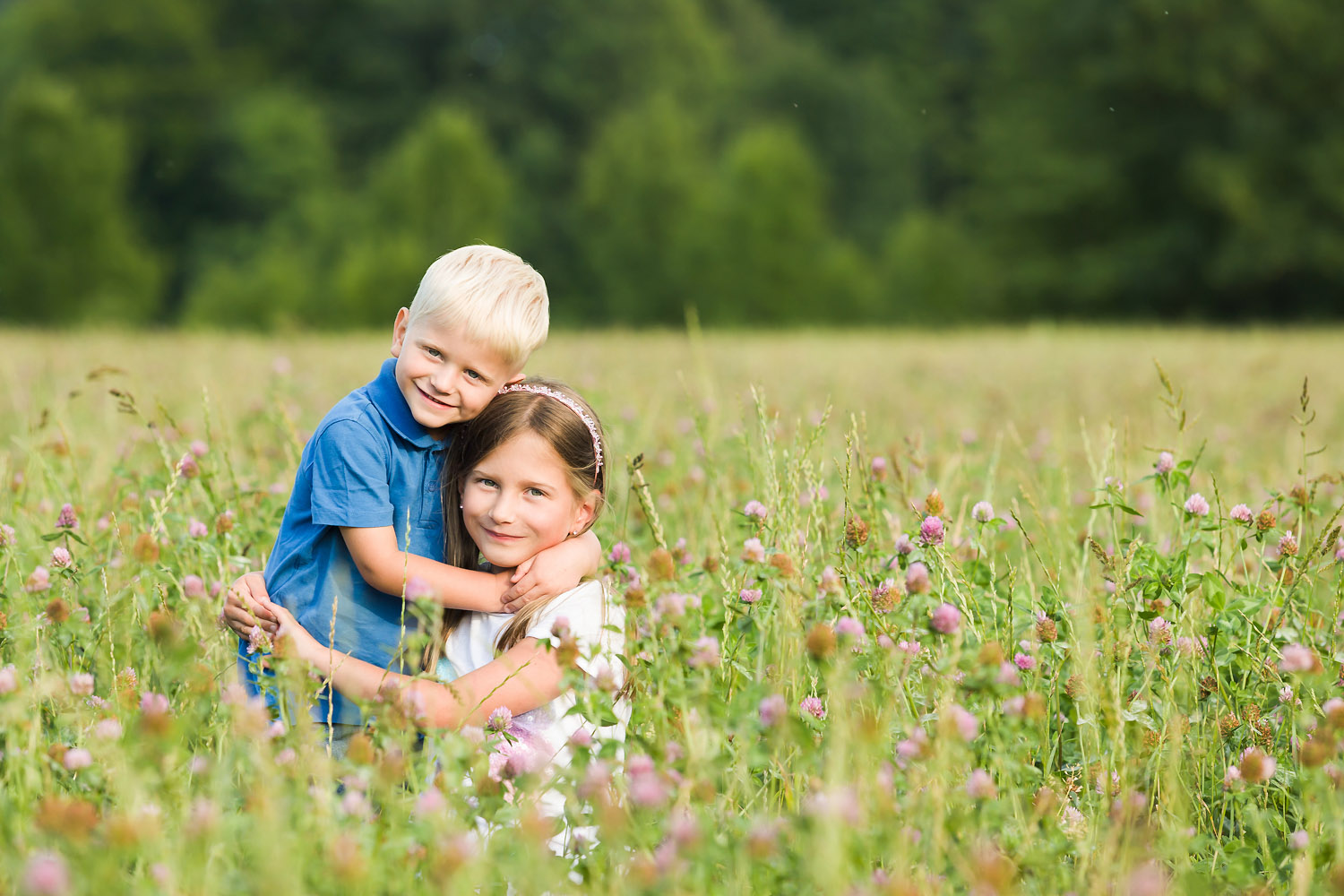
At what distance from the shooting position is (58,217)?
1164 inches

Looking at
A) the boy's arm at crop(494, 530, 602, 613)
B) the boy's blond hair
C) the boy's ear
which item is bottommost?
the boy's arm at crop(494, 530, 602, 613)

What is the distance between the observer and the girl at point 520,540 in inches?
89.8

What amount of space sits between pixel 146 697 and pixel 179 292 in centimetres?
3781

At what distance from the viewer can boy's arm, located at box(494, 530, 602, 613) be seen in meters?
2.45

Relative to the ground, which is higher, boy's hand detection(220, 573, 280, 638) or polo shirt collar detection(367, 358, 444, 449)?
polo shirt collar detection(367, 358, 444, 449)

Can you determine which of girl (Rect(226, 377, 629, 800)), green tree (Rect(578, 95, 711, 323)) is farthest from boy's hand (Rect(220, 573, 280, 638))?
green tree (Rect(578, 95, 711, 323))

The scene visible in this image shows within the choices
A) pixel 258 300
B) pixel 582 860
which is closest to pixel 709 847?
pixel 582 860

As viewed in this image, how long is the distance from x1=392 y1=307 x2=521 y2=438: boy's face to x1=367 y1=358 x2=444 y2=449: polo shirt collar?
19 millimetres

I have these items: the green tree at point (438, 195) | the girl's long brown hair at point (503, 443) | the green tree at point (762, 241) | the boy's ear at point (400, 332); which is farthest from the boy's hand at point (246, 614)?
the green tree at point (762, 241)

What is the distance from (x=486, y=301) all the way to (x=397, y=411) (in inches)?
11.8

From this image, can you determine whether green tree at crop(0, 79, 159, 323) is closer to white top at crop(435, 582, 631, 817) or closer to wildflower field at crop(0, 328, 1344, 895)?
wildflower field at crop(0, 328, 1344, 895)

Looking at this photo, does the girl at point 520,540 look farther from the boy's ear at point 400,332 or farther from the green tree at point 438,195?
the green tree at point 438,195

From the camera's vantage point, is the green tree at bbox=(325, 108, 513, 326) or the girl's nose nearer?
the girl's nose

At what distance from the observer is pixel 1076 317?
97.8ft
